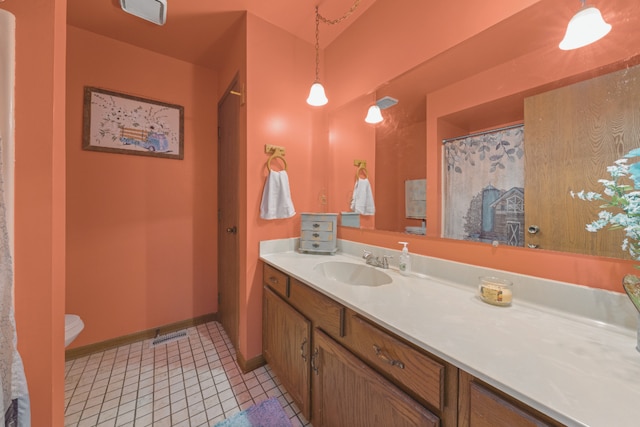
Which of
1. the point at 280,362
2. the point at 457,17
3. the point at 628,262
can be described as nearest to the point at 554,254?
the point at 628,262

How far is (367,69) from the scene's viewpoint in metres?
1.54

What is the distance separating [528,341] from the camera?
24.2 inches

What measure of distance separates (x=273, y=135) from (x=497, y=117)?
50.0 inches

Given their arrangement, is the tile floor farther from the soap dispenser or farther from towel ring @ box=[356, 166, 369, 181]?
towel ring @ box=[356, 166, 369, 181]

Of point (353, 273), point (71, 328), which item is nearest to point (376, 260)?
point (353, 273)

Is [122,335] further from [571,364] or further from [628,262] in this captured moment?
[628,262]

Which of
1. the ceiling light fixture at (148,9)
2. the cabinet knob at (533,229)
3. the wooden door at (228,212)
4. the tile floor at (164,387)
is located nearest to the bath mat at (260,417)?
the tile floor at (164,387)

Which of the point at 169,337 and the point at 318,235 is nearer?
the point at 318,235

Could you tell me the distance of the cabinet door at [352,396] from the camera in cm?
68

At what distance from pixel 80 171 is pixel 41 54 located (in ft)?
4.56

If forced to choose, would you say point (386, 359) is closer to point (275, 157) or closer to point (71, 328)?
point (275, 157)

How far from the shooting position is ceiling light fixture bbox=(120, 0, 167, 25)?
1.38m

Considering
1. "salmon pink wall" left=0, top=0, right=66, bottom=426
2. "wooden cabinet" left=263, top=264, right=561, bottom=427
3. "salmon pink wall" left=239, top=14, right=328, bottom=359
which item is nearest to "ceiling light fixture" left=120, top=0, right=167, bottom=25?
"salmon pink wall" left=239, top=14, right=328, bottom=359

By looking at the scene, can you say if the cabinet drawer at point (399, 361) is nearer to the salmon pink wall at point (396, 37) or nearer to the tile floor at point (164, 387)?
the tile floor at point (164, 387)
